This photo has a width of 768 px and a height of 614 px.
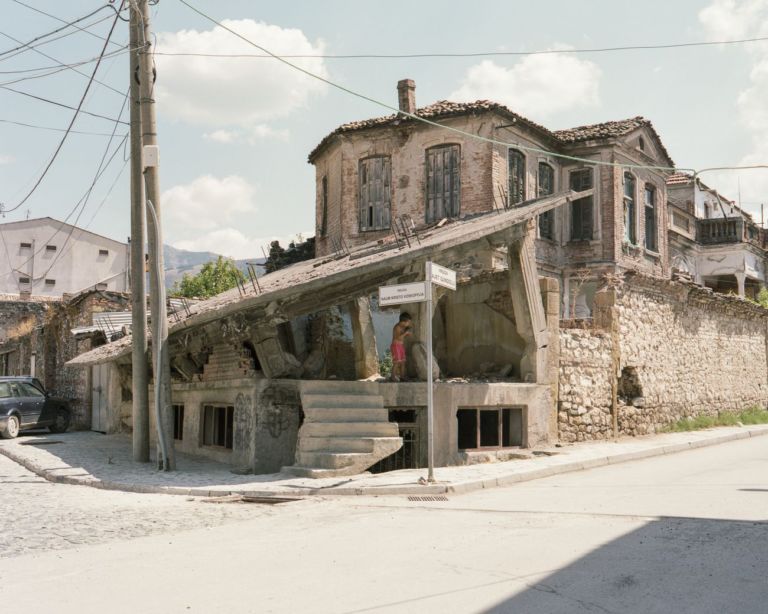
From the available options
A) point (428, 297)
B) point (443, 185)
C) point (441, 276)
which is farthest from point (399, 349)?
point (443, 185)

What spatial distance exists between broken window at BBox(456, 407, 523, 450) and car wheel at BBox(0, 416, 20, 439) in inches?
506

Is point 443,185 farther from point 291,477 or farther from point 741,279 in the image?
point 741,279

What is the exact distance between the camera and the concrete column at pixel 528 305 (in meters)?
14.2

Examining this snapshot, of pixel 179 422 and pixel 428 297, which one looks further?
pixel 179 422

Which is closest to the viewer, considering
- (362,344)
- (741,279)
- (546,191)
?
(362,344)

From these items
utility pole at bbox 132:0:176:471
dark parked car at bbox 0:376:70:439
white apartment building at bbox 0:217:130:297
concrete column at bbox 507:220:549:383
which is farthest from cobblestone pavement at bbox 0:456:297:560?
white apartment building at bbox 0:217:130:297

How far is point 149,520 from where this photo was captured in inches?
324

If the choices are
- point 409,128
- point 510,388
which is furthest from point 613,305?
point 409,128

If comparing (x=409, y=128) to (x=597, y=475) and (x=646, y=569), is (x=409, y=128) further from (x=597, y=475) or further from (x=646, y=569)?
(x=646, y=569)

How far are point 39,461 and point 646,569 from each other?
1184cm

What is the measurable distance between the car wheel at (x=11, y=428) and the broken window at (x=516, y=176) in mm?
15407

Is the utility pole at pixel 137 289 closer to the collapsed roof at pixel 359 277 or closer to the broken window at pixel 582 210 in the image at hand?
the collapsed roof at pixel 359 277

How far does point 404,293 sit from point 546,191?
652 inches

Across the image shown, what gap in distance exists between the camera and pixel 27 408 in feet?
69.5
